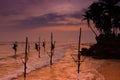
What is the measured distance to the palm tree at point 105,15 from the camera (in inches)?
2694

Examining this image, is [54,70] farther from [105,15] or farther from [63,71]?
[105,15]

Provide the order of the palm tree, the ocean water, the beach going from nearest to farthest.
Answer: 1. the beach
2. the ocean water
3. the palm tree

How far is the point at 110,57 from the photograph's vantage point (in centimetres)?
5947

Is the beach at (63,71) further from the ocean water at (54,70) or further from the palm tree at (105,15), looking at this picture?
the palm tree at (105,15)

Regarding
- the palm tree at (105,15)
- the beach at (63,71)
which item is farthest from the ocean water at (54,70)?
the palm tree at (105,15)

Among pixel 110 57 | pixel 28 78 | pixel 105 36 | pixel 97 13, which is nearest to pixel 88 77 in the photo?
pixel 28 78

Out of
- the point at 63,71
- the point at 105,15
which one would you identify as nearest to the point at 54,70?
the point at 63,71

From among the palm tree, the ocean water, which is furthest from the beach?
the palm tree

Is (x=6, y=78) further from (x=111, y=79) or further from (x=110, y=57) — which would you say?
(x=110, y=57)

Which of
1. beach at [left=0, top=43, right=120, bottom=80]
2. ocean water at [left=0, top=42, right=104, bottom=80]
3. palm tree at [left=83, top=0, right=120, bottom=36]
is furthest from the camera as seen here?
palm tree at [left=83, top=0, right=120, bottom=36]

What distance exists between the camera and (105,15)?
71.5 m

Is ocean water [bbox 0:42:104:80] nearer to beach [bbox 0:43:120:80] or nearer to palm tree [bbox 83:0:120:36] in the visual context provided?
beach [bbox 0:43:120:80]

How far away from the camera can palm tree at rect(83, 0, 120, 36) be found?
225ft

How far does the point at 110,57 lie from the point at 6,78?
3042 cm
